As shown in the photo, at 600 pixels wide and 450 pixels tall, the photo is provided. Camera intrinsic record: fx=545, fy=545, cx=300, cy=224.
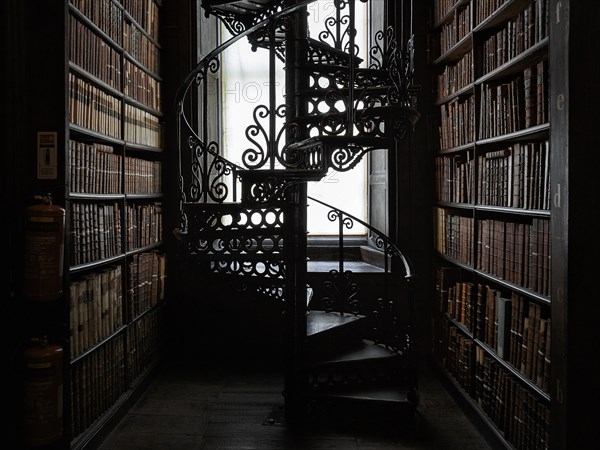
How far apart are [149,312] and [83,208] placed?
1.34m

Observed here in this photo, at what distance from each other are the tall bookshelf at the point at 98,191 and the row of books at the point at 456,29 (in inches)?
84.7

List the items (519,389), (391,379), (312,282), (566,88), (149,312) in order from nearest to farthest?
1. (566,88)
2. (519,389)
3. (391,379)
4. (149,312)
5. (312,282)

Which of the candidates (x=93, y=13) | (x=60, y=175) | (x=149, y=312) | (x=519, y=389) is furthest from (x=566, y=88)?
(x=149, y=312)

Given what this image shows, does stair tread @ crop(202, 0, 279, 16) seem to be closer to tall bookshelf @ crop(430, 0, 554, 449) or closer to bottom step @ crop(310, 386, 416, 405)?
tall bookshelf @ crop(430, 0, 554, 449)

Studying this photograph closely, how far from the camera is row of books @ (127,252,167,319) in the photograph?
3.54 meters

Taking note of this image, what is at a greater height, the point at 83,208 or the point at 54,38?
the point at 54,38

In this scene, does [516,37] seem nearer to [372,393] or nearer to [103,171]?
[372,393]

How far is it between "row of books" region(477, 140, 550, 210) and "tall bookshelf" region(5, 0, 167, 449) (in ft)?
6.92

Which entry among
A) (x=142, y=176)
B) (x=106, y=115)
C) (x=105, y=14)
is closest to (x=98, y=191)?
(x=106, y=115)

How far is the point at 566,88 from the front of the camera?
1673mm

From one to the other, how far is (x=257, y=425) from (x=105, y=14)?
2551 millimetres

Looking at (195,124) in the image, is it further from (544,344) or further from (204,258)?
(544,344)

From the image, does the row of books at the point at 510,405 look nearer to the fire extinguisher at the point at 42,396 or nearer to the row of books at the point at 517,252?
the row of books at the point at 517,252

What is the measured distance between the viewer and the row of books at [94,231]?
2.76 meters
